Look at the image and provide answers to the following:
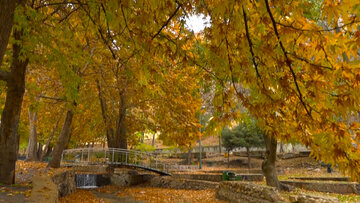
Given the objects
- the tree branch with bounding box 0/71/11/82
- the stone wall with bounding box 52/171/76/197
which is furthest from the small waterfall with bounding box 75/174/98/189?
the tree branch with bounding box 0/71/11/82

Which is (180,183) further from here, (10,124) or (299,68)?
(299,68)

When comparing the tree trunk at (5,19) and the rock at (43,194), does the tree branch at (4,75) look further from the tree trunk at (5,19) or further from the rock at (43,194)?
the tree trunk at (5,19)

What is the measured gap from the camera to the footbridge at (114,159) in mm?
17797

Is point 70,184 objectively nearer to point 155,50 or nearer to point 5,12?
point 5,12

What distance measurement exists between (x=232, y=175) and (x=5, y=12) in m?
16.2

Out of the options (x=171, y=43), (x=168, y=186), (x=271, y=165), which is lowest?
(x=168, y=186)

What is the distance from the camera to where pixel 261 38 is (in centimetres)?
320

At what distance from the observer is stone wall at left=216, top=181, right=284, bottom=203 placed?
9635 millimetres

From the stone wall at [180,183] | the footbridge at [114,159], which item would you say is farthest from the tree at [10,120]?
the stone wall at [180,183]

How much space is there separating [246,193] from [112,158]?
987 centimetres

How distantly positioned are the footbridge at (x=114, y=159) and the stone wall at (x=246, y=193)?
721 centimetres

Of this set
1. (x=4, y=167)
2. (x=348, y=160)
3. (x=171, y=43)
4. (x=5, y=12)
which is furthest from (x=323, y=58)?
(x=4, y=167)

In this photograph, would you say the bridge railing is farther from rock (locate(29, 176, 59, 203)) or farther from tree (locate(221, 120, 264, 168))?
tree (locate(221, 120, 264, 168))

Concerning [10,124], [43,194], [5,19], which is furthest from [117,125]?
[5,19]
